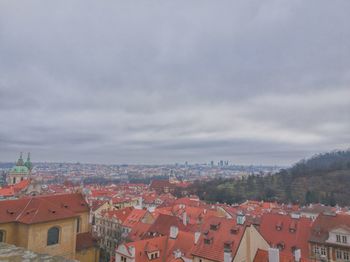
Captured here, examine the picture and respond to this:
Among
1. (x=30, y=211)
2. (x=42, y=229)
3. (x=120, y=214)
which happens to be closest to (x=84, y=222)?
(x=30, y=211)

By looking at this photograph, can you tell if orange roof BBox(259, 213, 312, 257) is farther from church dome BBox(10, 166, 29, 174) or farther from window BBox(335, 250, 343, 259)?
church dome BBox(10, 166, 29, 174)

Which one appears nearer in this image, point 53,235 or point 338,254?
point 53,235

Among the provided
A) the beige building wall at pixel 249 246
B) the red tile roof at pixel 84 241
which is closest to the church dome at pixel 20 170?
the red tile roof at pixel 84 241

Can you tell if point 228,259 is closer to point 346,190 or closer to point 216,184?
point 346,190

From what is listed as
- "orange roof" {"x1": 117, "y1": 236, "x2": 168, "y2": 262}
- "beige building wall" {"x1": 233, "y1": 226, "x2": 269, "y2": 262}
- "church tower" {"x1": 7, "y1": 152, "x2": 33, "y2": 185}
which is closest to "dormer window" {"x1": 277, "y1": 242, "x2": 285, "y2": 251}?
"beige building wall" {"x1": 233, "y1": 226, "x2": 269, "y2": 262}

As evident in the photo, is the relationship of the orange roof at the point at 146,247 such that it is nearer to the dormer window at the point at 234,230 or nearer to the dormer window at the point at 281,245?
the dormer window at the point at 234,230

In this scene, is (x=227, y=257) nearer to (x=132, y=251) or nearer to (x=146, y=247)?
(x=146, y=247)
